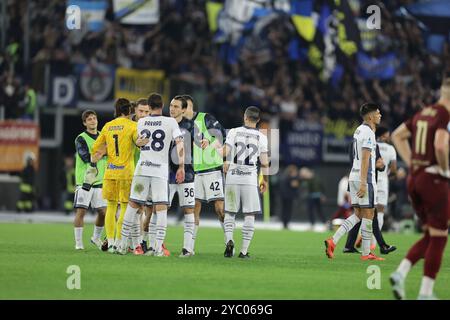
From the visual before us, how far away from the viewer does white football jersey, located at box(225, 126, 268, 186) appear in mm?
19125

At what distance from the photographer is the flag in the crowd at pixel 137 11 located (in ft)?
120

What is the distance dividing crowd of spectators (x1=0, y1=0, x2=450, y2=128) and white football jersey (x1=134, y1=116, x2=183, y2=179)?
72.3 ft

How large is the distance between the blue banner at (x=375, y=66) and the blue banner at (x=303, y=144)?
4545 millimetres

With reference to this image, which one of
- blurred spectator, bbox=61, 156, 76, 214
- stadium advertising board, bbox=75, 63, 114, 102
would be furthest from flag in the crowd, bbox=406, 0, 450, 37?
blurred spectator, bbox=61, 156, 76, 214

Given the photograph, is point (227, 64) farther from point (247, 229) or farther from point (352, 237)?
point (247, 229)

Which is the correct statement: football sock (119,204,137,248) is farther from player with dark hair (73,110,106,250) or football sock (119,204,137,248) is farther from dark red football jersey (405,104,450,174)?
dark red football jersey (405,104,450,174)

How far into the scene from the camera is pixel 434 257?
12648mm

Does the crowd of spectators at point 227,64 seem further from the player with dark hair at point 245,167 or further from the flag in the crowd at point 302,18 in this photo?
the player with dark hair at point 245,167

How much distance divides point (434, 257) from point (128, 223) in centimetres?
711
